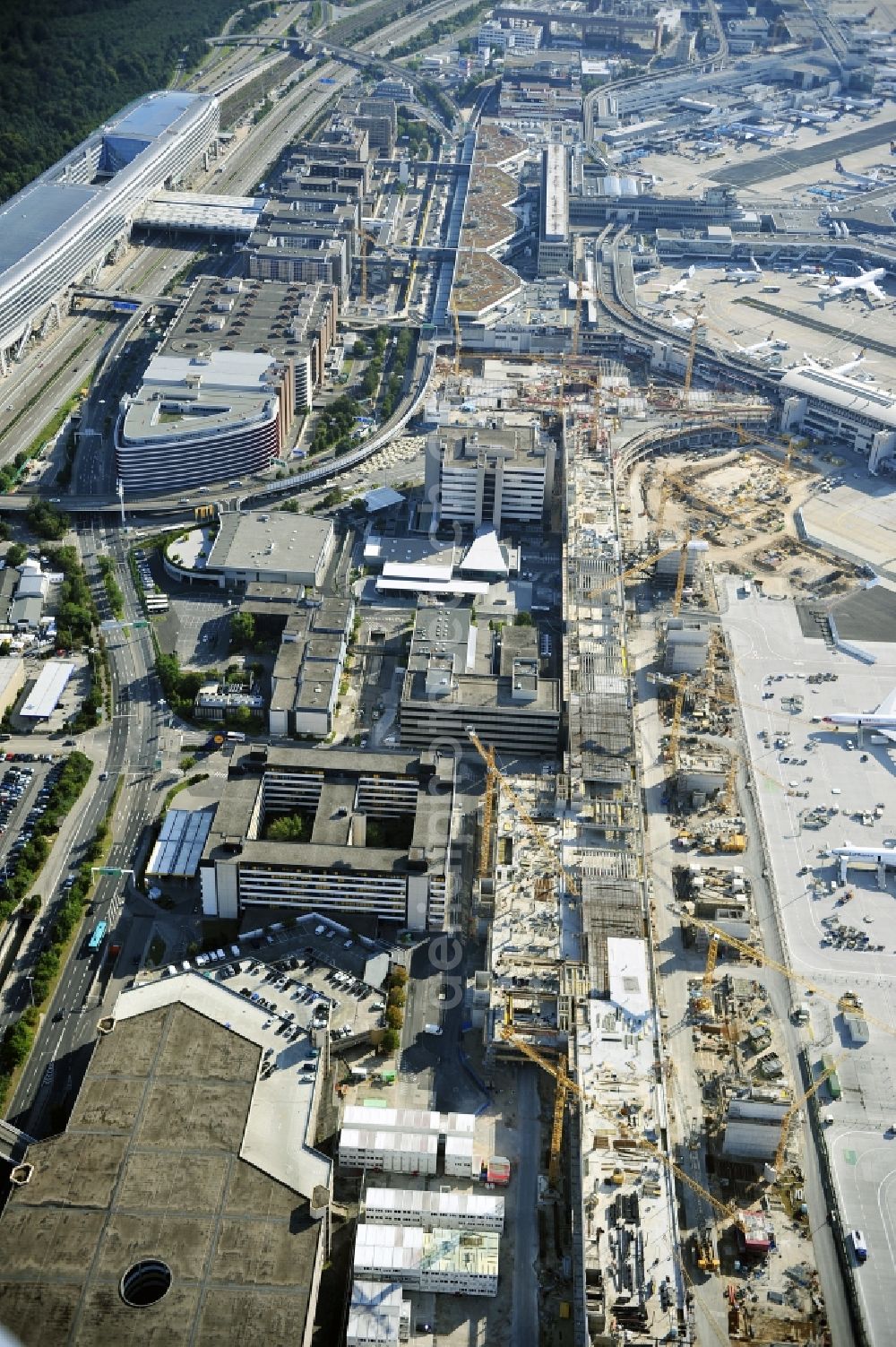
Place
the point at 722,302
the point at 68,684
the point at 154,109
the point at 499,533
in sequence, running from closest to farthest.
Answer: the point at 68,684
the point at 499,533
the point at 722,302
the point at 154,109

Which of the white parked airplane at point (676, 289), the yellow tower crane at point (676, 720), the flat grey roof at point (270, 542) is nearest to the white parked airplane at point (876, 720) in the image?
the yellow tower crane at point (676, 720)

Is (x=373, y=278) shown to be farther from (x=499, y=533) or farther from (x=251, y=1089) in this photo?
(x=251, y=1089)

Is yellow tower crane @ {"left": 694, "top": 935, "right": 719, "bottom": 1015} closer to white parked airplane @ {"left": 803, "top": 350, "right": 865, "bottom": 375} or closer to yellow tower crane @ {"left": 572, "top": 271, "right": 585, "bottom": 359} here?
white parked airplane @ {"left": 803, "top": 350, "right": 865, "bottom": 375}

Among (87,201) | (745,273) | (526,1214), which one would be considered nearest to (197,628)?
(526,1214)

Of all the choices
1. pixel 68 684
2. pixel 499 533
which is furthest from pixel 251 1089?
pixel 499 533

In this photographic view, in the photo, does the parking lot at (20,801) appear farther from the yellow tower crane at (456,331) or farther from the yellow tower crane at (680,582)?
the yellow tower crane at (456,331)

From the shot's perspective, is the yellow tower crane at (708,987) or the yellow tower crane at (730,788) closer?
the yellow tower crane at (708,987)
